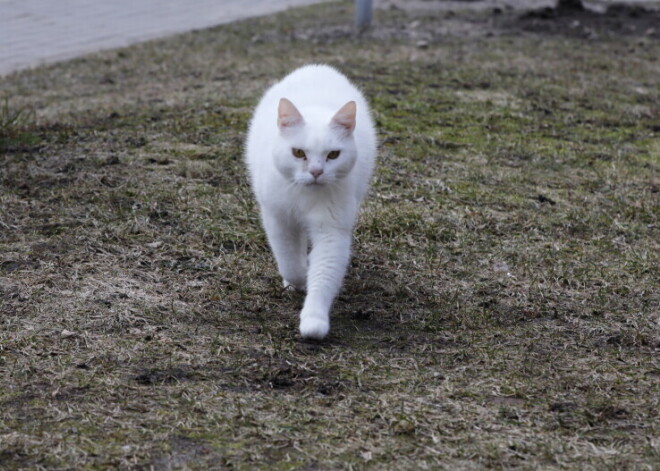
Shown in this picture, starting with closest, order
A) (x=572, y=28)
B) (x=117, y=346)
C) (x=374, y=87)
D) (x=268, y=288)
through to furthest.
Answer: (x=117, y=346), (x=268, y=288), (x=374, y=87), (x=572, y=28)

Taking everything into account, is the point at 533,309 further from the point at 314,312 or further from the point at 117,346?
the point at 117,346

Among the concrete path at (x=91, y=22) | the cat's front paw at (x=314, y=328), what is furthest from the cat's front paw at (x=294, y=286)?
the concrete path at (x=91, y=22)

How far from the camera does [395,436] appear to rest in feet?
8.71

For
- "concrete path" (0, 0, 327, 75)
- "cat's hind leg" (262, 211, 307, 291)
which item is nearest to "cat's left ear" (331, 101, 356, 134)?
"cat's hind leg" (262, 211, 307, 291)

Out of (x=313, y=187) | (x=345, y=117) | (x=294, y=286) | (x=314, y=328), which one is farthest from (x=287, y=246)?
(x=345, y=117)

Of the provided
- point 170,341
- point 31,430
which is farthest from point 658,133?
point 31,430

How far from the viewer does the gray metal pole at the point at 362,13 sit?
948 cm

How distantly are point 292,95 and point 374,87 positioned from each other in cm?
322

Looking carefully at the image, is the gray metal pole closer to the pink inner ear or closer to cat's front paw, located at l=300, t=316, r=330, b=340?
the pink inner ear

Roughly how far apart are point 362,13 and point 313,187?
21.7 ft

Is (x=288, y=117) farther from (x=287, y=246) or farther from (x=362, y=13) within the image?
(x=362, y=13)

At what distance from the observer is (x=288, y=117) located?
323 centimetres

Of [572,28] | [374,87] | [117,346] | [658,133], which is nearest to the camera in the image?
[117,346]

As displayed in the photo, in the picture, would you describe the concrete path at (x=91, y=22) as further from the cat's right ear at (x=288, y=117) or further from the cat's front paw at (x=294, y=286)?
the cat's right ear at (x=288, y=117)
